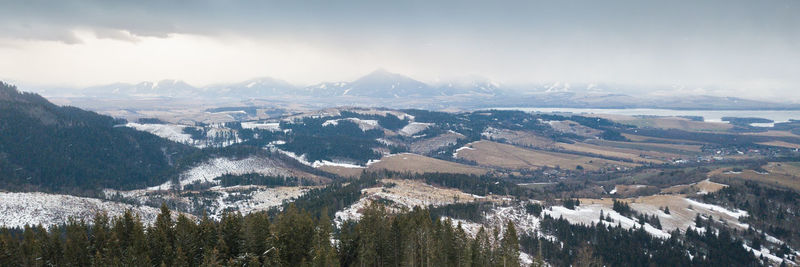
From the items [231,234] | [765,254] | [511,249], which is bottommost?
[765,254]

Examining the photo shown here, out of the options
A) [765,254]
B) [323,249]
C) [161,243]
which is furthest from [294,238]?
[765,254]

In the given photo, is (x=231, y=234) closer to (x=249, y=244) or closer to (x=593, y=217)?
(x=249, y=244)

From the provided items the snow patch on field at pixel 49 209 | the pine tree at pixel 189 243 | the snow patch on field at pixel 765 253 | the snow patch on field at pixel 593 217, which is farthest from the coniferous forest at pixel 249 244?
the snow patch on field at pixel 765 253

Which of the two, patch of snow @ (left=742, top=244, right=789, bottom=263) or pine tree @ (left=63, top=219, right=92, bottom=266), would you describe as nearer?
pine tree @ (left=63, top=219, right=92, bottom=266)

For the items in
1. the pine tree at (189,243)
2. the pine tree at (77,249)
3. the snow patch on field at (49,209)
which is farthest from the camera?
the snow patch on field at (49,209)

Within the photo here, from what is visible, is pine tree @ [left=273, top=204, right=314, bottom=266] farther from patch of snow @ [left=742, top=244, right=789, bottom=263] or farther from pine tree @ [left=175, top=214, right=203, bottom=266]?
patch of snow @ [left=742, top=244, right=789, bottom=263]

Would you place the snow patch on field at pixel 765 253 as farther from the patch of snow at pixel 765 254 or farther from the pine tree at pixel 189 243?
the pine tree at pixel 189 243

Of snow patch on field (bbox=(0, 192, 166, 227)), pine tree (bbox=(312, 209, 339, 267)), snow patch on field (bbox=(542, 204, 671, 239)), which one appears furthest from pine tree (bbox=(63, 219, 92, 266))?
snow patch on field (bbox=(542, 204, 671, 239))

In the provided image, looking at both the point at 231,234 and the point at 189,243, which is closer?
the point at 189,243

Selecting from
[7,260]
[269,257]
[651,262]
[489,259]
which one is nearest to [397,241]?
[489,259]
